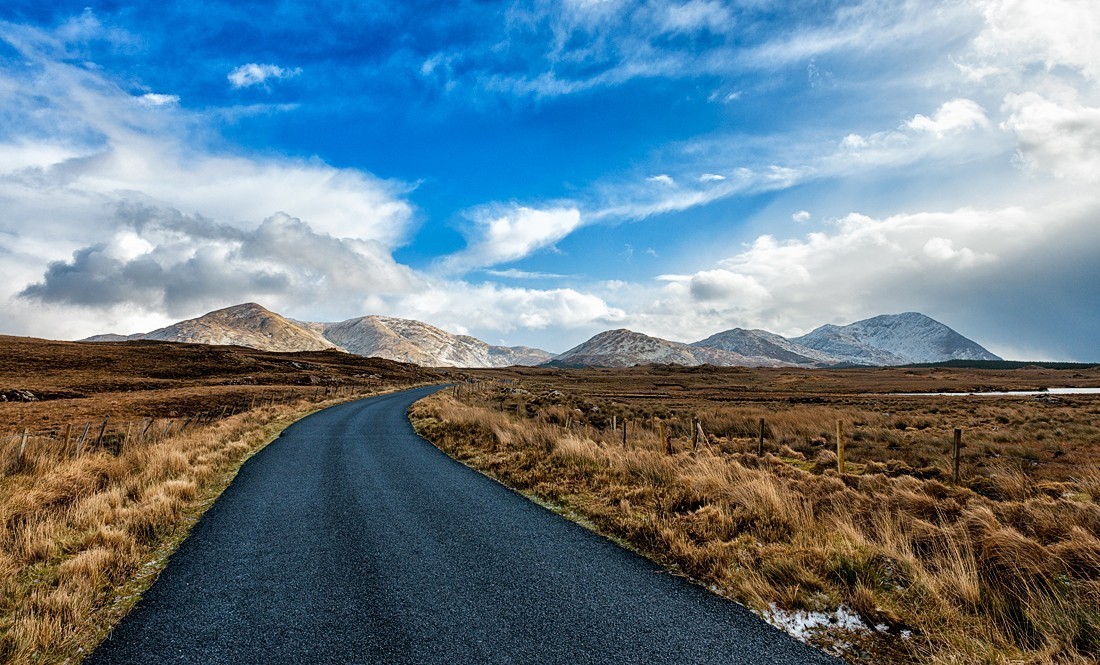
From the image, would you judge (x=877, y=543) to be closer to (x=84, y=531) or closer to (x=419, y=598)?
(x=419, y=598)

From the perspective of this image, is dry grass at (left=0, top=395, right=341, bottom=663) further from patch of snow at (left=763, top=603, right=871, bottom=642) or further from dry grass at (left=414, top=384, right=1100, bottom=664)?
patch of snow at (left=763, top=603, right=871, bottom=642)

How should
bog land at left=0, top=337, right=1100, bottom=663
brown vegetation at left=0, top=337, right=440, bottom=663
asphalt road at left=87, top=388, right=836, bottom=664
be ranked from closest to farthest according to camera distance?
asphalt road at left=87, top=388, right=836, bottom=664 → bog land at left=0, top=337, right=1100, bottom=663 → brown vegetation at left=0, top=337, right=440, bottom=663

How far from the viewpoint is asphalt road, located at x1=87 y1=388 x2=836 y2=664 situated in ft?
15.2

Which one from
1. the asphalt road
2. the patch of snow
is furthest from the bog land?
the asphalt road

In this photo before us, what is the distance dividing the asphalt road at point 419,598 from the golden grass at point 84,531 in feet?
1.25

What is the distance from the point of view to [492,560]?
6.93 metres

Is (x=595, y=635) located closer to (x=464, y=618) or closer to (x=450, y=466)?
(x=464, y=618)

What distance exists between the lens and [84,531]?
7906 mm

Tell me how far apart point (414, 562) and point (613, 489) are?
4976 mm

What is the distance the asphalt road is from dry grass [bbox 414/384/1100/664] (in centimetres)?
74

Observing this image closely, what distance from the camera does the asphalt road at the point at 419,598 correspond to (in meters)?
4.64

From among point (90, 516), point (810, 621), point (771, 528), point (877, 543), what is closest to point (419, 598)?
point (810, 621)

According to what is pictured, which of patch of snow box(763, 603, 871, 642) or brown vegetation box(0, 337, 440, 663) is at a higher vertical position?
brown vegetation box(0, 337, 440, 663)

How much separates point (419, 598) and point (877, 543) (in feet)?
22.1
